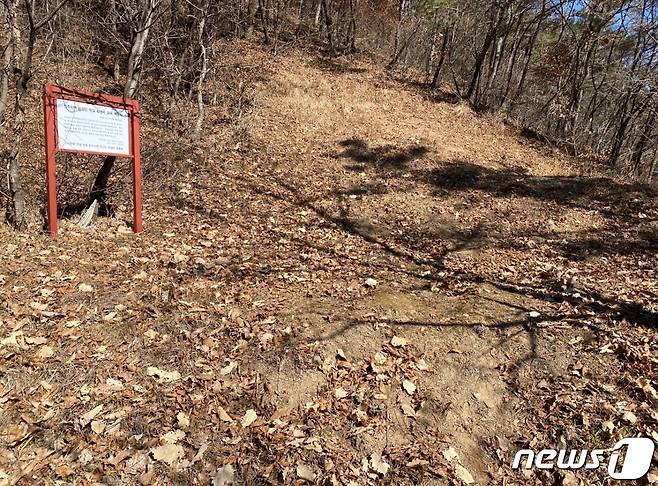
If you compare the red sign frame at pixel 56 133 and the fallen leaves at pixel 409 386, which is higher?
the red sign frame at pixel 56 133

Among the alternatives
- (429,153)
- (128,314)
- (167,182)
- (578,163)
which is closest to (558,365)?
(128,314)

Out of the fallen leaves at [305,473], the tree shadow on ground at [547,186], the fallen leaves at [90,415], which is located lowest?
the fallen leaves at [90,415]

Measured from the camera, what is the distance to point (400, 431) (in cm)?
344

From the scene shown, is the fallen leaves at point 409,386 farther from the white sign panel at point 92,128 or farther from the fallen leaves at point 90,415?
the white sign panel at point 92,128

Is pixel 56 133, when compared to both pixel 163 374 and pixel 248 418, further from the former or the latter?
pixel 248 418

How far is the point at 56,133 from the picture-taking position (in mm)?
5520

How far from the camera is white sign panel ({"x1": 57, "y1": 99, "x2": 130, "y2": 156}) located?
5578mm

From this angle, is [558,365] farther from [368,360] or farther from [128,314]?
[128,314]

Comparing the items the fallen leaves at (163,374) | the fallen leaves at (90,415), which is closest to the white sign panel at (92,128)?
the fallen leaves at (163,374)

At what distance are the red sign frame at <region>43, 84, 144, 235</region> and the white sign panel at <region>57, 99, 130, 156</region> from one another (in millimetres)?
50

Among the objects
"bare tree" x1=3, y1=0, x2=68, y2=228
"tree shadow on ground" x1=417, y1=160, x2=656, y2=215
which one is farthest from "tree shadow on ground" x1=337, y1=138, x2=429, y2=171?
"bare tree" x1=3, y1=0, x2=68, y2=228

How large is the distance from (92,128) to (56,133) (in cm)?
47

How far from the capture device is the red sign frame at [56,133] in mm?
5406

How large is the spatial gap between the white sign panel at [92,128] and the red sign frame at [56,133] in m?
0.05
